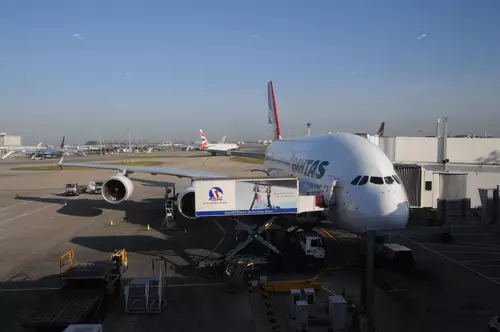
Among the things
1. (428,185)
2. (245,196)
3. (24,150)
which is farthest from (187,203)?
(24,150)

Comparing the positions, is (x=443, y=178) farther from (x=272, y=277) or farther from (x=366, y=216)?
(x=272, y=277)

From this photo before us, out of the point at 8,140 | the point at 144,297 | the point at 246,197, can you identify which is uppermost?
the point at 8,140

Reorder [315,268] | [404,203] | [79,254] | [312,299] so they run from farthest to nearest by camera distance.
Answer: [79,254], [315,268], [404,203], [312,299]

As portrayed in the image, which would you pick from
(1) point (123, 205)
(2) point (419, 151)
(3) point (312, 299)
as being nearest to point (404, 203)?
(3) point (312, 299)

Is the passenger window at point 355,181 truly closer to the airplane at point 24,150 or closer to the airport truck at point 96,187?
the airport truck at point 96,187

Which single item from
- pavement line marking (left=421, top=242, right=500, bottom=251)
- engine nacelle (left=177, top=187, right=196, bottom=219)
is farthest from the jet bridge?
pavement line marking (left=421, top=242, right=500, bottom=251)

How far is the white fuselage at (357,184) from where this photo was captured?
11156mm

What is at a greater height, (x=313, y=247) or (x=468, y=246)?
(x=313, y=247)

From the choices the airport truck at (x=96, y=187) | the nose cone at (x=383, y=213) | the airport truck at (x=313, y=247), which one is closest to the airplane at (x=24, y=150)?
the airport truck at (x=96, y=187)

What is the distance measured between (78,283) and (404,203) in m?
9.36

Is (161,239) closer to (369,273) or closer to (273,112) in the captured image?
(369,273)

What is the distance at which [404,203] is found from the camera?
1148 centimetres

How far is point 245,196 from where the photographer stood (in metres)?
11.8

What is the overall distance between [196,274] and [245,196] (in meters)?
2.86
